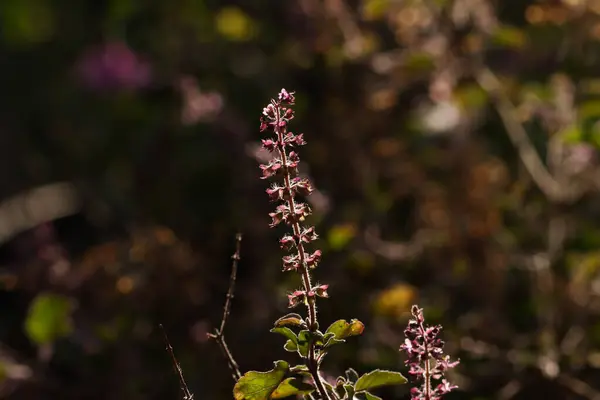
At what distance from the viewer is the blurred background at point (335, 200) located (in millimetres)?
1557

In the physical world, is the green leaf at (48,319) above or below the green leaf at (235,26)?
below

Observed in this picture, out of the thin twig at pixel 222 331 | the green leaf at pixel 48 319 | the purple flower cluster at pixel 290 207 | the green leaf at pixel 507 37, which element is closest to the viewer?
the purple flower cluster at pixel 290 207

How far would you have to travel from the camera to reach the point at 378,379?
75 centimetres

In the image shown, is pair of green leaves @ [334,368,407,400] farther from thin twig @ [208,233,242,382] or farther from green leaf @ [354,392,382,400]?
thin twig @ [208,233,242,382]

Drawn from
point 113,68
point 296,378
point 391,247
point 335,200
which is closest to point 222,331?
point 296,378

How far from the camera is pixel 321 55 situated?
2207 millimetres

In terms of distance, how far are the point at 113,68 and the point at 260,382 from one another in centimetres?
228

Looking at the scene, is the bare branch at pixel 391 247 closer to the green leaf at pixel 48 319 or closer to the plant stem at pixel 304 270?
the green leaf at pixel 48 319

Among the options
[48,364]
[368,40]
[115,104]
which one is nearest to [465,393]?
[48,364]

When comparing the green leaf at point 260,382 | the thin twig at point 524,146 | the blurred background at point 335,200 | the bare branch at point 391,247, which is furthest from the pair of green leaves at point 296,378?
the thin twig at point 524,146

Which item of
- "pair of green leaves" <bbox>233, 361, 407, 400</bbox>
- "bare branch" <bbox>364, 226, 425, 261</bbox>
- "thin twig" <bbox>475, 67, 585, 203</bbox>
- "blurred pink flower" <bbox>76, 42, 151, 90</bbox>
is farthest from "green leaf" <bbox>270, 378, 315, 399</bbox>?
"blurred pink flower" <bbox>76, 42, 151, 90</bbox>

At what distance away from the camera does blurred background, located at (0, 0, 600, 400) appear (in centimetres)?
156

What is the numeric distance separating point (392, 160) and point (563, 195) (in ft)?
1.47

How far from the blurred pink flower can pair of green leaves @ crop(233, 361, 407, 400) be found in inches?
80.5
